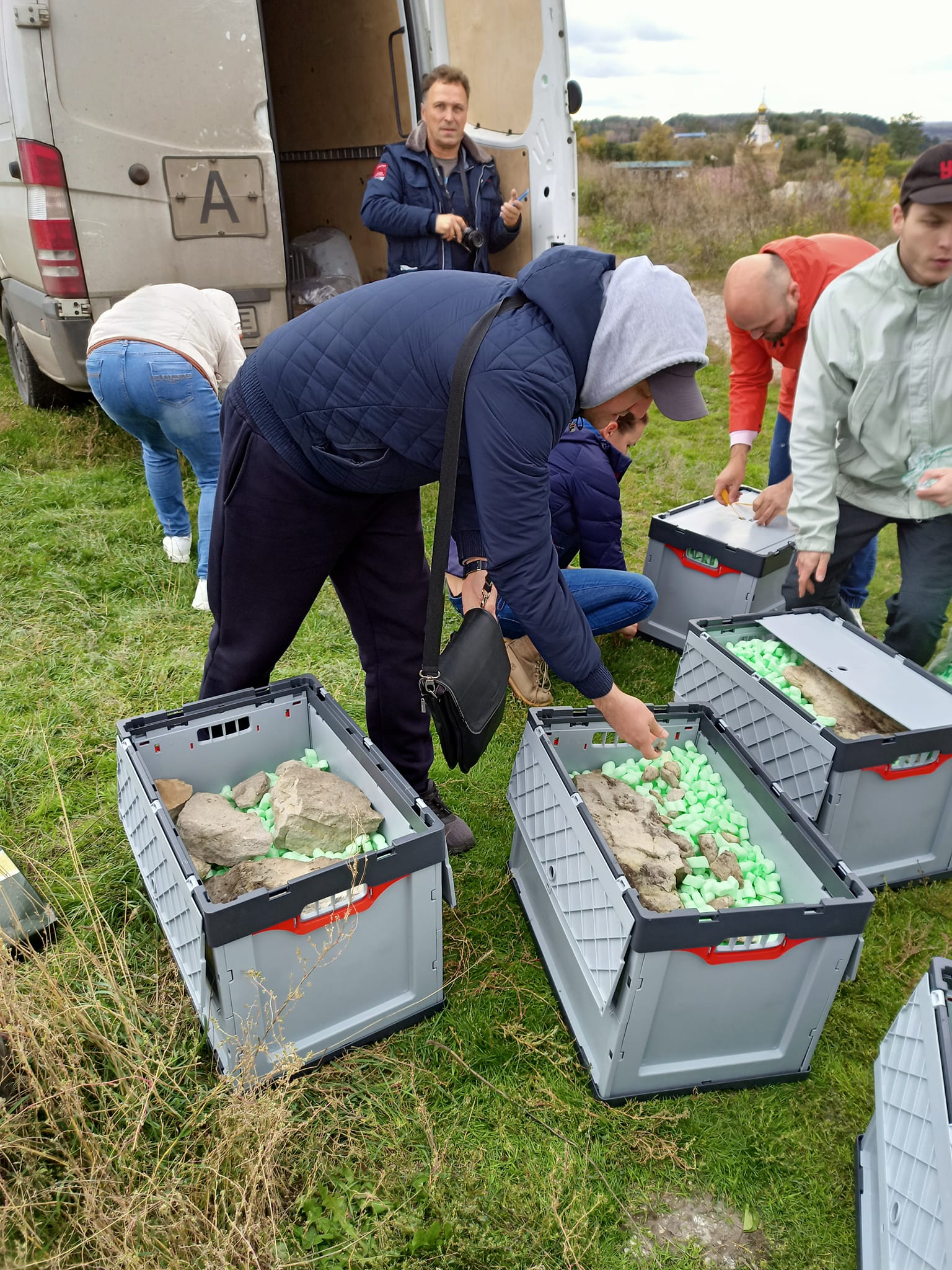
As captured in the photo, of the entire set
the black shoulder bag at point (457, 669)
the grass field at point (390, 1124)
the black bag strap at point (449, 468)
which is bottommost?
the grass field at point (390, 1124)

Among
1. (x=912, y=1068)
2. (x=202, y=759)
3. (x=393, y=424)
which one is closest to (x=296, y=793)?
(x=202, y=759)

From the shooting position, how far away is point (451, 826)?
8.82ft

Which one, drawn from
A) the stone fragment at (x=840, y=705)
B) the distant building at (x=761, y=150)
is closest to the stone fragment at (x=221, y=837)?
the stone fragment at (x=840, y=705)

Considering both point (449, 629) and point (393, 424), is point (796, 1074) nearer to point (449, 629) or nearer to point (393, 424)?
point (393, 424)

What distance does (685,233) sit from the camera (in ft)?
43.1

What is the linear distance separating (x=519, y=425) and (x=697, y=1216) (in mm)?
1660

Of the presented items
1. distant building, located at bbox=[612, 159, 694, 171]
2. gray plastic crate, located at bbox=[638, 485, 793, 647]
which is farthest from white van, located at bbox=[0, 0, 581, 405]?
distant building, located at bbox=[612, 159, 694, 171]

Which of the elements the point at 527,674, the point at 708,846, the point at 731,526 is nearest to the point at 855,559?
the point at 731,526

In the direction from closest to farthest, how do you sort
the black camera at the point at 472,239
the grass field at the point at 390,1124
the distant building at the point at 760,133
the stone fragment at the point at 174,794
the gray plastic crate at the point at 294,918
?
the grass field at the point at 390,1124
the gray plastic crate at the point at 294,918
the stone fragment at the point at 174,794
the black camera at the point at 472,239
the distant building at the point at 760,133

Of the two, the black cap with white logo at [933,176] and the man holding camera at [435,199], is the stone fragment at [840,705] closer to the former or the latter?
the black cap with white logo at [933,176]

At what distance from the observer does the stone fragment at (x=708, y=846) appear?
2219 mm

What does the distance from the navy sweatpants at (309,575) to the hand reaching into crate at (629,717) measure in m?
0.66

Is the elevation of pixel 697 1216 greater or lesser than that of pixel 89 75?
lesser

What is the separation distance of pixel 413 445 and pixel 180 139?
11.1 ft
